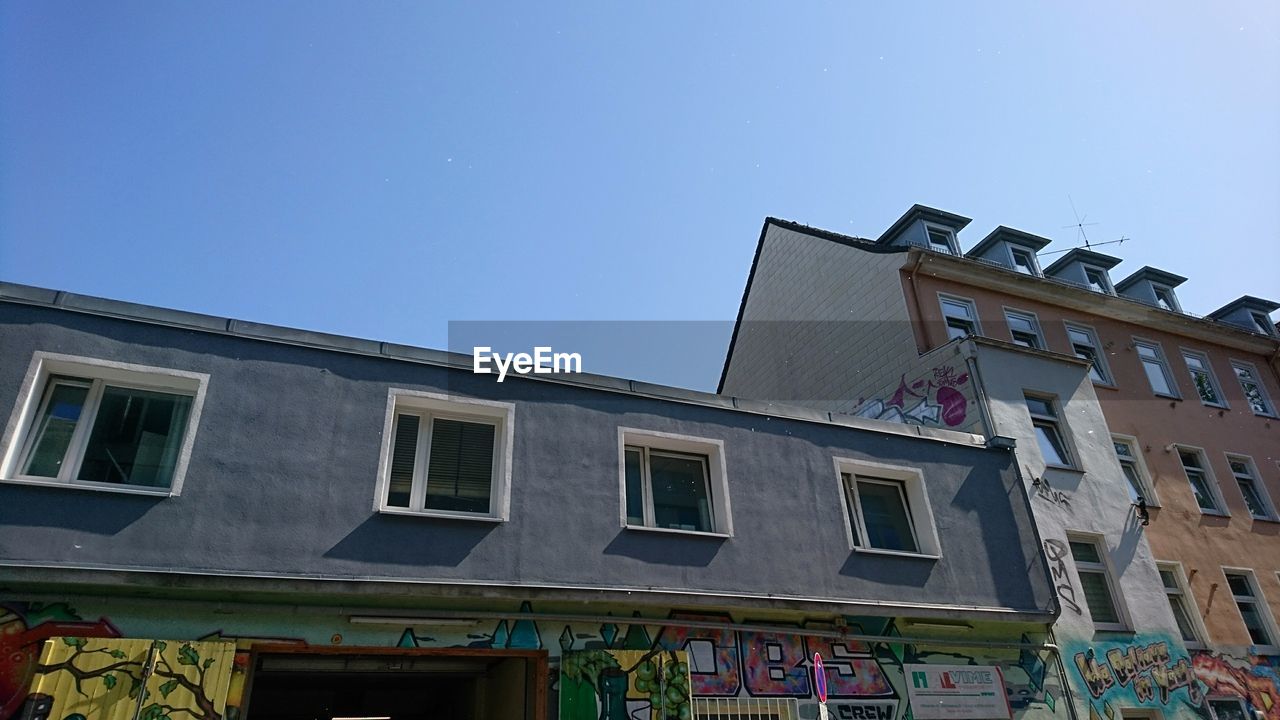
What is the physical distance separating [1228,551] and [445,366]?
1703 centimetres

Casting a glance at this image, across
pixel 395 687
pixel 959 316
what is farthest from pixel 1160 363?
pixel 395 687

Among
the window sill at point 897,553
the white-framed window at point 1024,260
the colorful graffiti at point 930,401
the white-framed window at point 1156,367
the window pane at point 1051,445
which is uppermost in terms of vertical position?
the white-framed window at point 1024,260

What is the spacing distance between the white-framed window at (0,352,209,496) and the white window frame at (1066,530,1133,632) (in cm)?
1420

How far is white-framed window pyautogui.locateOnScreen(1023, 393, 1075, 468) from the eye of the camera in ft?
52.7

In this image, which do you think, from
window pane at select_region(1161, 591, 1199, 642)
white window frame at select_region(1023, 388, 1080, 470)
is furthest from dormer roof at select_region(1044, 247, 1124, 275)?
window pane at select_region(1161, 591, 1199, 642)

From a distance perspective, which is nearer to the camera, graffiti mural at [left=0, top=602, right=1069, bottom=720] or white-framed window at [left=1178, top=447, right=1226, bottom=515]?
graffiti mural at [left=0, top=602, right=1069, bottom=720]

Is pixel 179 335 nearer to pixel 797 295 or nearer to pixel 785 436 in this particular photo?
pixel 785 436

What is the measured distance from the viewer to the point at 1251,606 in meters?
17.3

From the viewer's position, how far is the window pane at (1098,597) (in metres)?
14.6

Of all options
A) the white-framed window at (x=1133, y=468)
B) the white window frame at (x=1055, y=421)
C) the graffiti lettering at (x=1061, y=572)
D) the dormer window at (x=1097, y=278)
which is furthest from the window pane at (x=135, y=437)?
the dormer window at (x=1097, y=278)

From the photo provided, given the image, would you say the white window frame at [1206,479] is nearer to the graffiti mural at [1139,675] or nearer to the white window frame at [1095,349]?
the white window frame at [1095,349]

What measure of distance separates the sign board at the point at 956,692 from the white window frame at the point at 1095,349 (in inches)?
397

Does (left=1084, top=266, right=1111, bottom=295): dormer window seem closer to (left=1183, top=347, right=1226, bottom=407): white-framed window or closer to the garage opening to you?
(left=1183, top=347, right=1226, bottom=407): white-framed window

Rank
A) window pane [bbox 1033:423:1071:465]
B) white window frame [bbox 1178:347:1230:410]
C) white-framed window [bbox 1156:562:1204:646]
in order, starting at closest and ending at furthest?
white-framed window [bbox 1156:562:1204:646] → window pane [bbox 1033:423:1071:465] → white window frame [bbox 1178:347:1230:410]
